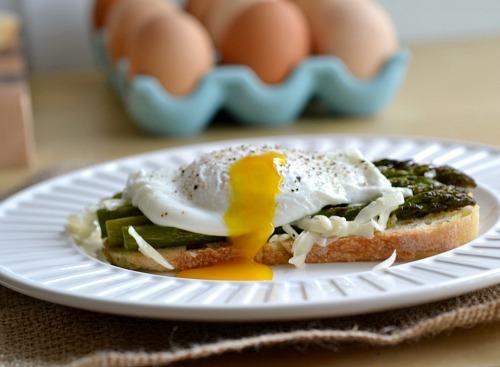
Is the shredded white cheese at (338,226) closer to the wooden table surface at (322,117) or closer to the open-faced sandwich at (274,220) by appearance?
the open-faced sandwich at (274,220)

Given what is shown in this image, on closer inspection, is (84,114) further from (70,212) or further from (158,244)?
(158,244)

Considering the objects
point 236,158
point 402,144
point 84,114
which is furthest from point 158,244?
point 84,114

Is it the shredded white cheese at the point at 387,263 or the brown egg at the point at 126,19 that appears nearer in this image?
the shredded white cheese at the point at 387,263

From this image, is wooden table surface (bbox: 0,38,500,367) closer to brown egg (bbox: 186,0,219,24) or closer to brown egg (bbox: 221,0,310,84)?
brown egg (bbox: 221,0,310,84)

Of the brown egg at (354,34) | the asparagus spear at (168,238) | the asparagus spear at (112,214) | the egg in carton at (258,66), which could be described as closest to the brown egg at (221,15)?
the egg in carton at (258,66)

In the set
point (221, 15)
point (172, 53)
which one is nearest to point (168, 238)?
point (172, 53)

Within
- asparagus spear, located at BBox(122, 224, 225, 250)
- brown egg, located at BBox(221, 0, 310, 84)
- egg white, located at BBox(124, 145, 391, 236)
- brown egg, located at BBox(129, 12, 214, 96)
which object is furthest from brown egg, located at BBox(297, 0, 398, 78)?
asparagus spear, located at BBox(122, 224, 225, 250)

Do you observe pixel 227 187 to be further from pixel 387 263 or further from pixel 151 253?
pixel 387 263
